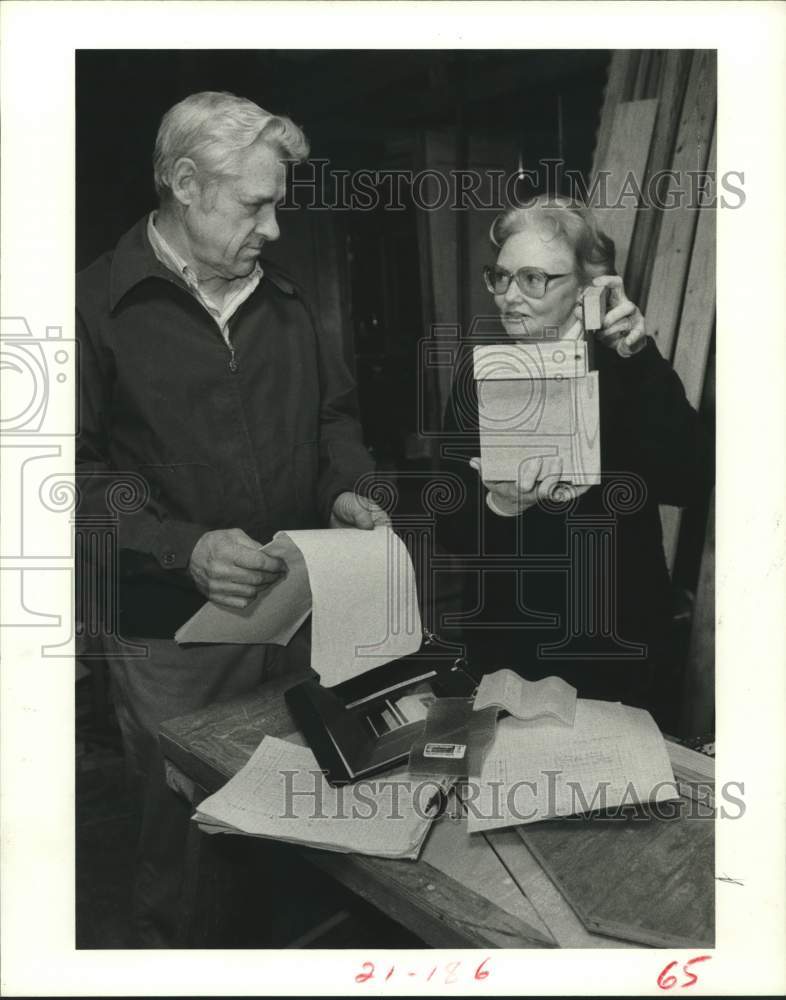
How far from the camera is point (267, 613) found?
1.55 meters

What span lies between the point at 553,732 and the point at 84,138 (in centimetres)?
123

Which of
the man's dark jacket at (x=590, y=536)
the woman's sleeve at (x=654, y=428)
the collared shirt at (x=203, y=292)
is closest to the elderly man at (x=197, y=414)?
the collared shirt at (x=203, y=292)

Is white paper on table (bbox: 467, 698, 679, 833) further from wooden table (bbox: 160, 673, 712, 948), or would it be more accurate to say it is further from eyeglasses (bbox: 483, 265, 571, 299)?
eyeglasses (bbox: 483, 265, 571, 299)


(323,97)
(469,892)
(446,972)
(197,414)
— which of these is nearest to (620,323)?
(323,97)

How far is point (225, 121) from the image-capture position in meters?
1.45

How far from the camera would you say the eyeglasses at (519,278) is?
154cm

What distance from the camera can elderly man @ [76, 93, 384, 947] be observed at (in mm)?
1474

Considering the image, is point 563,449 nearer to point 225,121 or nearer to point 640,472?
point 640,472

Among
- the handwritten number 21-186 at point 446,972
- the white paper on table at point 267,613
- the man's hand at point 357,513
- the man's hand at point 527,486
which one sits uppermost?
the man's hand at point 527,486

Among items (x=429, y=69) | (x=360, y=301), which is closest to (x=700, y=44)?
(x=429, y=69)

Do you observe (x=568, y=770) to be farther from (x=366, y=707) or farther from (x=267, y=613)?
(x=267, y=613)

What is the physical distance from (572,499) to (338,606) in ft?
1.49

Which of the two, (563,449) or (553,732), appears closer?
(553,732)

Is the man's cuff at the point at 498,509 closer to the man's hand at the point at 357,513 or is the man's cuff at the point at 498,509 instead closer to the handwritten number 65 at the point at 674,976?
the man's hand at the point at 357,513
